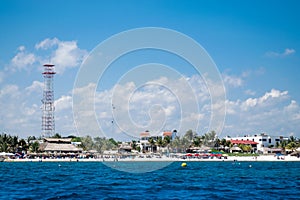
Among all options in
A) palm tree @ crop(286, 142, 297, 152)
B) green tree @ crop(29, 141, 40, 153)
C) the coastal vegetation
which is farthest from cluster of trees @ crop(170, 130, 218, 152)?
green tree @ crop(29, 141, 40, 153)

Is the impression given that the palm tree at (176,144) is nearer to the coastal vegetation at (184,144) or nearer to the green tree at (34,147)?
the coastal vegetation at (184,144)

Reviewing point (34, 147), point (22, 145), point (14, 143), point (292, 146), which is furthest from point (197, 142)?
point (14, 143)

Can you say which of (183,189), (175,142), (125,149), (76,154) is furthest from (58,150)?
(183,189)

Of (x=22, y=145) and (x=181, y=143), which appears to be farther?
(x=181, y=143)

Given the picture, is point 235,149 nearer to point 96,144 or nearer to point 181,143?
point 181,143

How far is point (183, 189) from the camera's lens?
44250mm

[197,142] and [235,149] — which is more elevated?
[197,142]

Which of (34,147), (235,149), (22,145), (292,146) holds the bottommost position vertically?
(235,149)

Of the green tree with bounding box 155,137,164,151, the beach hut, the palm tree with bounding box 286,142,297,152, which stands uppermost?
the green tree with bounding box 155,137,164,151

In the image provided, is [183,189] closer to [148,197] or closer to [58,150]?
[148,197]

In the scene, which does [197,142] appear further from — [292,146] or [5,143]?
[5,143]

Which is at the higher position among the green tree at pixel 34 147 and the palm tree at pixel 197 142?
the palm tree at pixel 197 142

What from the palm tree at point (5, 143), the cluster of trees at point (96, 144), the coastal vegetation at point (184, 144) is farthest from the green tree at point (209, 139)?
the palm tree at point (5, 143)

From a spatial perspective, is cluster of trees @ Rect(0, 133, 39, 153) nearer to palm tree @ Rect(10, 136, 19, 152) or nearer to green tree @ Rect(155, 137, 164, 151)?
palm tree @ Rect(10, 136, 19, 152)
